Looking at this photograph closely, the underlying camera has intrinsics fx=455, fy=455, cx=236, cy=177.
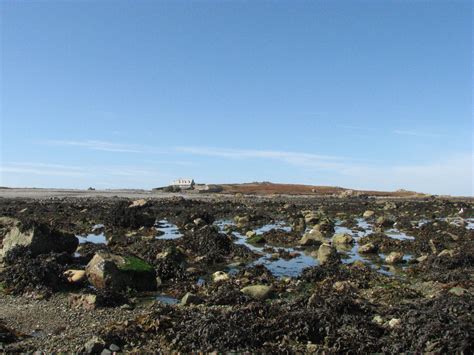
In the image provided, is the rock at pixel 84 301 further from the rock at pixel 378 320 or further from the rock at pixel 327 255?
the rock at pixel 327 255

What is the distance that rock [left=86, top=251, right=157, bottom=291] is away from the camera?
29.9 ft

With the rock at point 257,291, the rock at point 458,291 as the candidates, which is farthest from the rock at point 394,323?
the rock at point 257,291

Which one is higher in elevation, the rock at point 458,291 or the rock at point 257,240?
the rock at point 257,240

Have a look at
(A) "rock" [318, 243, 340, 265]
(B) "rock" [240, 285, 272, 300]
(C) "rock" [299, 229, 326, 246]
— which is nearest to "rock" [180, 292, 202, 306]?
(B) "rock" [240, 285, 272, 300]

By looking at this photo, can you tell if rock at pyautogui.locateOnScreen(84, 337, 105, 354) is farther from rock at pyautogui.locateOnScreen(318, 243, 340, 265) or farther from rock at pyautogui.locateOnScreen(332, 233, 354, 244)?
rock at pyautogui.locateOnScreen(332, 233, 354, 244)

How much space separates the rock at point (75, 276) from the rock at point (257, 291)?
136 inches

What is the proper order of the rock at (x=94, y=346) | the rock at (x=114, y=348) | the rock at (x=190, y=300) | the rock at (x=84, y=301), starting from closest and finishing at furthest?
the rock at (x=94, y=346), the rock at (x=114, y=348), the rock at (x=84, y=301), the rock at (x=190, y=300)

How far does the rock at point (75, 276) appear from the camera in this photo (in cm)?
957

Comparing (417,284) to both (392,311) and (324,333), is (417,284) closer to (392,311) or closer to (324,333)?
(392,311)

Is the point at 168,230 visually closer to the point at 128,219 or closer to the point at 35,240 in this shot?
the point at 128,219

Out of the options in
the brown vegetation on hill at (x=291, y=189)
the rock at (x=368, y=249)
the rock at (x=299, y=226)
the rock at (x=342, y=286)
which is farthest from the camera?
the brown vegetation on hill at (x=291, y=189)

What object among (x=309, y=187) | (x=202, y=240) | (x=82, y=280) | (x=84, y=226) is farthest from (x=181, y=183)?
(x=82, y=280)

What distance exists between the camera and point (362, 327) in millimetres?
6809

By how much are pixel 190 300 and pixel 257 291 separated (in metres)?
1.36
